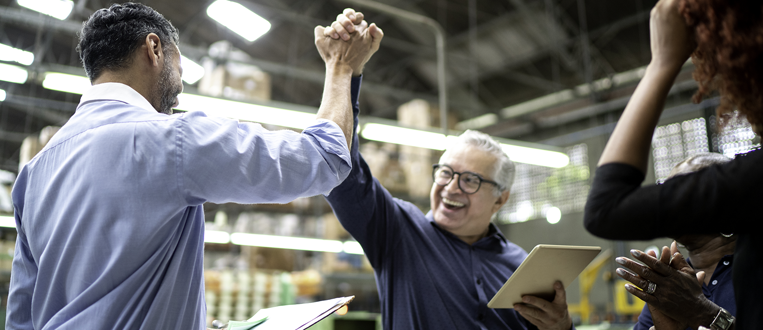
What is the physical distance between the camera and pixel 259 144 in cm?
118

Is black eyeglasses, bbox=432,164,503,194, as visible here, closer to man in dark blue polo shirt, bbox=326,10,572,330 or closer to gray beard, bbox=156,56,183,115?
man in dark blue polo shirt, bbox=326,10,572,330

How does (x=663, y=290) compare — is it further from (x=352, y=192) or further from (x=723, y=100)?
(x=352, y=192)

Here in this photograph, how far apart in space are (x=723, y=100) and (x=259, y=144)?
845mm

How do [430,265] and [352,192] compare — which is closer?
[352,192]

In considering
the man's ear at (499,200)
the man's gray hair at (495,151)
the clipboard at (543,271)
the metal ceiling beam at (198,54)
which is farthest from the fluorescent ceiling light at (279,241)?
→ the clipboard at (543,271)

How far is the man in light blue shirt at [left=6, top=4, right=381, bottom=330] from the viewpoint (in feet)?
3.62

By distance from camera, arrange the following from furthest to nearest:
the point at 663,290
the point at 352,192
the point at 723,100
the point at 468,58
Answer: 1. the point at 468,58
2. the point at 352,192
3. the point at 663,290
4. the point at 723,100

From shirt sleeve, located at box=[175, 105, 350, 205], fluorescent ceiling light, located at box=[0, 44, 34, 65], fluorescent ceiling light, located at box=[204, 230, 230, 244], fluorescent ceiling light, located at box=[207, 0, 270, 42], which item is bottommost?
fluorescent ceiling light, located at box=[204, 230, 230, 244]

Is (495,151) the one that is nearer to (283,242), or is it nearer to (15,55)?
(15,55)

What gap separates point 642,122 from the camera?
95 cm

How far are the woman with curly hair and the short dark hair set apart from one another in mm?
1038

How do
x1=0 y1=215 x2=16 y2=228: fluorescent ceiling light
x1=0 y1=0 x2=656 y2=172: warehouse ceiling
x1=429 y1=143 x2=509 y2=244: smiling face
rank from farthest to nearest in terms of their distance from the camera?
1. x1=0 y1=0 x2=656 y2=172: warehouse ceiling
2. x1=0 y1=215 x2=16 y2=228: fluorescent ceiling light
3. x1=429 y1=143 x2=509 y2=244: smiling face

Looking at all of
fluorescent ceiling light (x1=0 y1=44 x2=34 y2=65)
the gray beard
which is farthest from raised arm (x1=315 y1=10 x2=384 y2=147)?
fluorescent ceiling light (x1=0 y1=44 x2=34 y2=65)

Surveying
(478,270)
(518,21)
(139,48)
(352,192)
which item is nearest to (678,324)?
(478,270)
